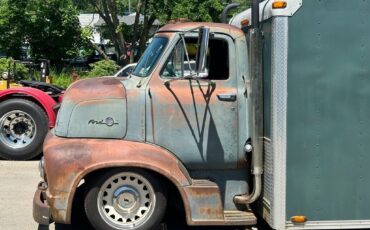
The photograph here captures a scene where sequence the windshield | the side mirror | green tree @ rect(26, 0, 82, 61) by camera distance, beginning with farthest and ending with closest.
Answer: green tree @ rect(26, 0, 82, 61) → the windshield → the side mirror

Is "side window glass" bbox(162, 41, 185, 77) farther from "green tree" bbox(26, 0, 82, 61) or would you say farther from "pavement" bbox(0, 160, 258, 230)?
"green tree" bbox(26, 0, 82, 61)

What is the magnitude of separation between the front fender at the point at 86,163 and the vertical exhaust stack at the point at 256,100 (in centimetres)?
64

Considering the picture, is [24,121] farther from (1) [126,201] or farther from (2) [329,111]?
(2) [329,111]

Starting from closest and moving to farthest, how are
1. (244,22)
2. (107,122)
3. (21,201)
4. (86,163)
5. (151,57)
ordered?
(86,163), (107,122), (151,57), (244,22), (21,201)

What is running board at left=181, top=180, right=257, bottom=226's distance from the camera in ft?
17.0

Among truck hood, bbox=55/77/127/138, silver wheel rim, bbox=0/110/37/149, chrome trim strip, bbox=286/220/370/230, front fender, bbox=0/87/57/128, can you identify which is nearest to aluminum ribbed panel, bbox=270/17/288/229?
chrome trim strip, bbox=286/220/370/230

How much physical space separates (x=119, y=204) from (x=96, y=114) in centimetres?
89

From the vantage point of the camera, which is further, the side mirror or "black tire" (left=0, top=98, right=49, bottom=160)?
"black tire" (left=0, top=98, right=49, bottom=160)

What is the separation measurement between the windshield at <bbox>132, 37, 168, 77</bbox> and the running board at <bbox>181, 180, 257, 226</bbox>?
1224 mm

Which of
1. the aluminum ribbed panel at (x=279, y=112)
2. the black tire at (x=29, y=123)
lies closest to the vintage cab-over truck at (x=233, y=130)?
the aluminum ribbed panel at (x=279, y=112)

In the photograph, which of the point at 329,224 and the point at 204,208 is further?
the point at 204,208

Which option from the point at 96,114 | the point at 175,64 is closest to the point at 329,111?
the point at 175,64

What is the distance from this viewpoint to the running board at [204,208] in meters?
5.17

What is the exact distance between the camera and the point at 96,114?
5.30 meters
